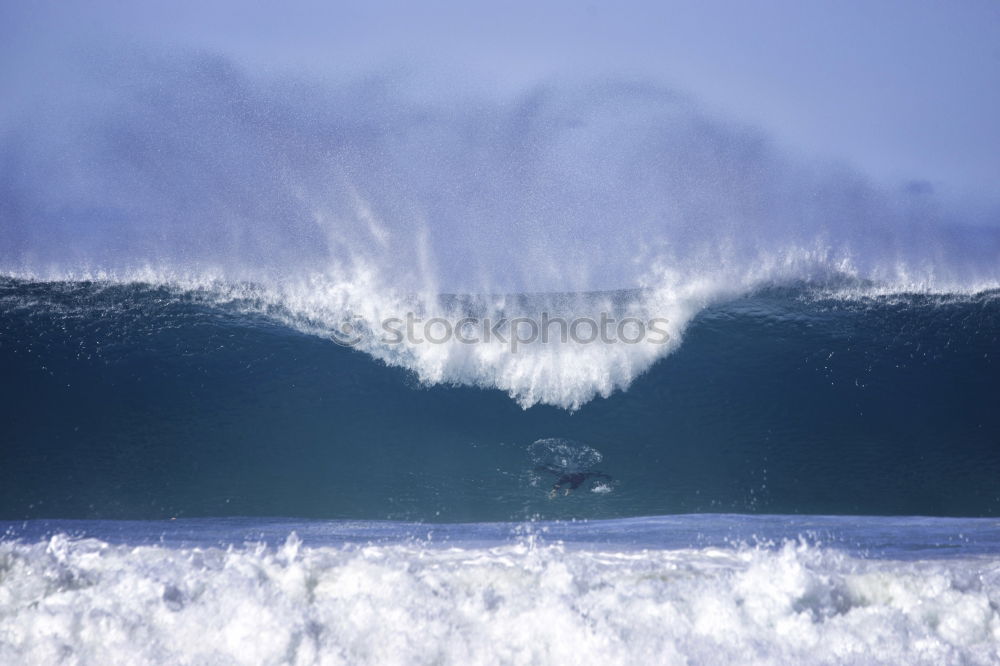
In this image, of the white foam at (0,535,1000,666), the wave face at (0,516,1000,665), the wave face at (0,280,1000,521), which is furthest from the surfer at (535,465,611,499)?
the white foam at (0,535,1000,666)

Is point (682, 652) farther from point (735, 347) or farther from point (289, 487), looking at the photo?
point (735, 347)

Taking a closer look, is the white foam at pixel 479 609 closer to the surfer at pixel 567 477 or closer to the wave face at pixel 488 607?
the wave face at pixel 488 607

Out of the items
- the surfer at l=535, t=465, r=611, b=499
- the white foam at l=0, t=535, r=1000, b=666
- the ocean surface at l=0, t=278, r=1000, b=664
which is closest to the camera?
the white foam at l=0, t=535, r=1000, b=666

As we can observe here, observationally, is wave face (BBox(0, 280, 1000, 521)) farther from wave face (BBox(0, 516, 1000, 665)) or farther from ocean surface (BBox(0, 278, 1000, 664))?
wave face (BBox(0, 516, 1000, 665))

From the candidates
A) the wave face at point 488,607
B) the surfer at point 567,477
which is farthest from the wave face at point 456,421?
the wave face at point 488,607

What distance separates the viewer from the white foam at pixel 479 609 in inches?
136

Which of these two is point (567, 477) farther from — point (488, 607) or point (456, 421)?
point (488, 607)

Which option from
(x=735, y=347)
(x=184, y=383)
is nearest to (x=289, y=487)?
(x=184, y=383)

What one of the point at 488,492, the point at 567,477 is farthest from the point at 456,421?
the point at 567,477

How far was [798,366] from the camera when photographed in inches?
424

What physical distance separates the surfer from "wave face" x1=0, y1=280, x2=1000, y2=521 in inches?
1.2

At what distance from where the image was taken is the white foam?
347cm

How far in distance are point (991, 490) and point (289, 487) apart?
29.6 ft

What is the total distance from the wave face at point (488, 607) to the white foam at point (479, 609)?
1cm
